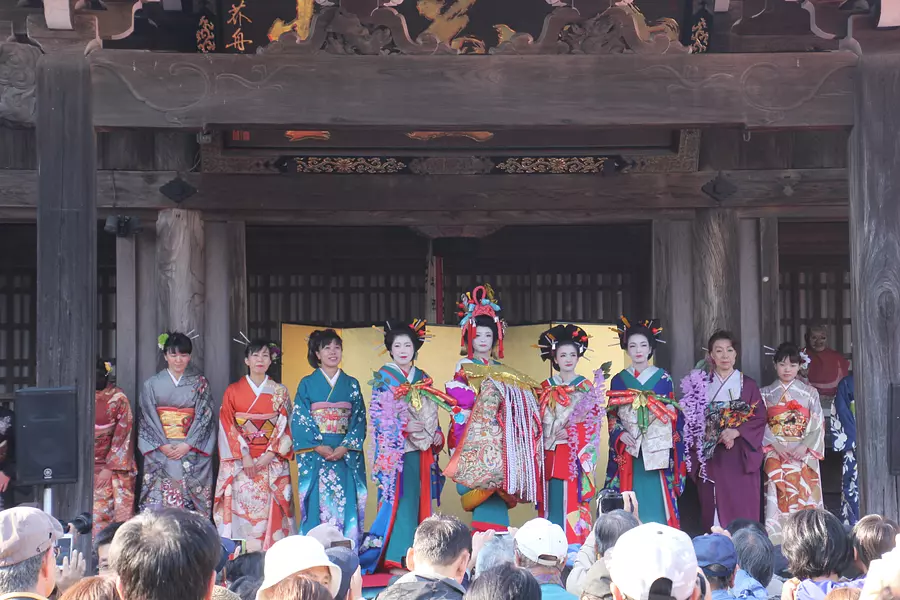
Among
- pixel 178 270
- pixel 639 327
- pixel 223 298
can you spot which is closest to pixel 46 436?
pixel 178 270

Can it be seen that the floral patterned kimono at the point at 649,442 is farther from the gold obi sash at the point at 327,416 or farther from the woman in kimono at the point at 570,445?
the gold obi sash at the point at 327,416

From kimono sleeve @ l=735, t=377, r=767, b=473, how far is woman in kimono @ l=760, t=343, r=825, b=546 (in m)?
0.21

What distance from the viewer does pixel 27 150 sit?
911cm

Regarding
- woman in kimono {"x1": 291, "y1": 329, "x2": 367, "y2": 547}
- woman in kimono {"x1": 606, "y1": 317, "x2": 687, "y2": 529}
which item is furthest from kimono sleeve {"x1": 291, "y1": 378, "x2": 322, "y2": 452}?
woman in kimono {"x1": 606, "y1": 317, "x2": 687, "y2": 529}

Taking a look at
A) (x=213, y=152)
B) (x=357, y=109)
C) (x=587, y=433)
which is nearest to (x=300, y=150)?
(x=213, y=152)

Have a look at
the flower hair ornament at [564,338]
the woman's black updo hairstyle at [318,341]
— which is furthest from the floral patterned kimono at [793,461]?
the woman's black updo hairstyle at [318,341]

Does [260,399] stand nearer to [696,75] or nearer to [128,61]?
[128,61]

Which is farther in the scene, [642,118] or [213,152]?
[213,152]

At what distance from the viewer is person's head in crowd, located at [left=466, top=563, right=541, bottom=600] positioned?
3221mm

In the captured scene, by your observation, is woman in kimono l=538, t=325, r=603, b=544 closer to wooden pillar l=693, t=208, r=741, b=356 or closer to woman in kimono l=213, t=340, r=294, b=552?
wooden pillar l=693, t=208, r=741, b=356

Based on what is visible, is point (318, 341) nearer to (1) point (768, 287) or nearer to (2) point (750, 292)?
(2) point (750, 292)

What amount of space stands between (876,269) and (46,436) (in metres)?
4.65

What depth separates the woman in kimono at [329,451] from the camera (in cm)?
834

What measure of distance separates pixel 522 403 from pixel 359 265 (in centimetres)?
334
